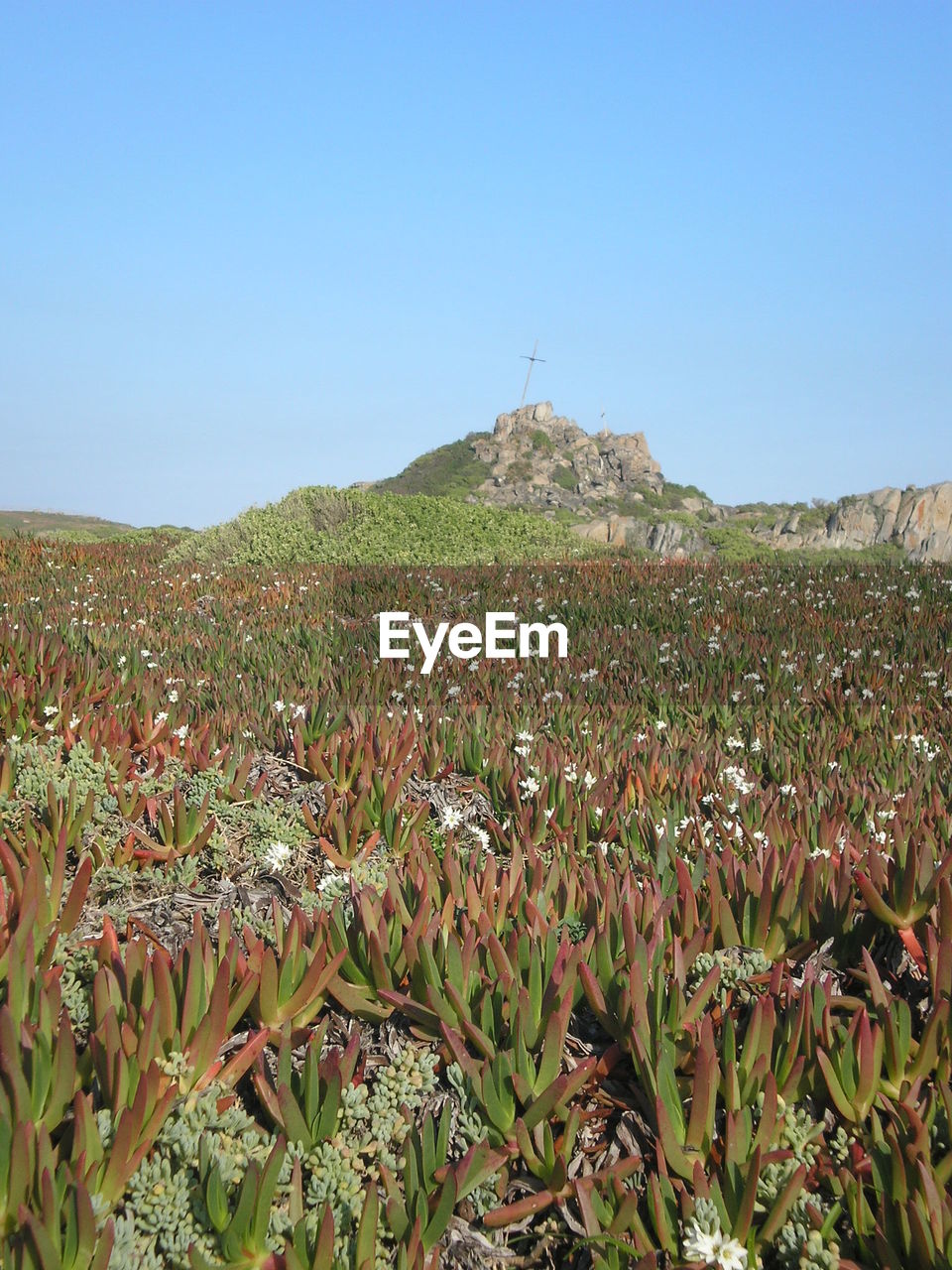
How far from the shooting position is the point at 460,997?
2275 millimetres

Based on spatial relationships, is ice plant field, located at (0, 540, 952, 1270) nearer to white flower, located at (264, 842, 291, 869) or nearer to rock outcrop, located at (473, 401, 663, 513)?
white flower, located at (264, 842, 291, 869)

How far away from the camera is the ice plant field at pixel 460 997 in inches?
73.4

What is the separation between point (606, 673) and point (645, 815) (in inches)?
136

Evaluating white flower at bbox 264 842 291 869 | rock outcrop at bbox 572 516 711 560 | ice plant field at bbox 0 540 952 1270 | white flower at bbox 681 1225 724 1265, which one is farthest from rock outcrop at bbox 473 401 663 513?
white flower at bbox 681 1225 724 1265

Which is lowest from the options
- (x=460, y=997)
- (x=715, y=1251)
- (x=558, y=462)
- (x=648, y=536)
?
(x=715, y=1251)

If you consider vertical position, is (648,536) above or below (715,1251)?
above

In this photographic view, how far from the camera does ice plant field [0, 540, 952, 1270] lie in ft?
6.11

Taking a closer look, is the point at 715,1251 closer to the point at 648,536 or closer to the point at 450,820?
the point at 450,820

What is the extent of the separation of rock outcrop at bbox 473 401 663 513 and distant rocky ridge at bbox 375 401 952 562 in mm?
98

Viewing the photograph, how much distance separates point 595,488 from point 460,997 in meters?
86.0

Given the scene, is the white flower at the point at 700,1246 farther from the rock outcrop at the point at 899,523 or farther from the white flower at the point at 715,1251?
the rock outcrop at the point at 899,523

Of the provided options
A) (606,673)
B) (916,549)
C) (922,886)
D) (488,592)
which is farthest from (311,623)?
(916,549)

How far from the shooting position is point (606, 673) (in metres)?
7.13

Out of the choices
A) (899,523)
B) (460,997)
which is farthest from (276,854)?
(899,523)
